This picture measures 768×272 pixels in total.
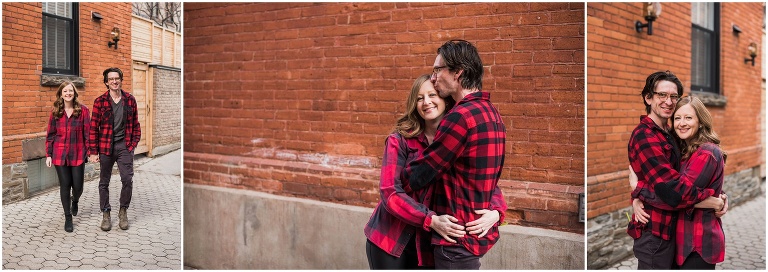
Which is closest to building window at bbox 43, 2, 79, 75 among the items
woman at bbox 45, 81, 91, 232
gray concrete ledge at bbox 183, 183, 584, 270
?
woman at bbox 45, 81, 91, 232

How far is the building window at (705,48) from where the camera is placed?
452 cm

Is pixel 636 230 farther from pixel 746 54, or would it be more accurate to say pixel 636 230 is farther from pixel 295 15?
pixel 295 15

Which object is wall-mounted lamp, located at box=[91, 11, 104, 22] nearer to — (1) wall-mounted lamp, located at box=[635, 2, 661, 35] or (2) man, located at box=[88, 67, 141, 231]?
(2) man, located at box=[88, 67, 141, 231]

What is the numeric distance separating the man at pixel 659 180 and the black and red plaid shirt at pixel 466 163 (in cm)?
83

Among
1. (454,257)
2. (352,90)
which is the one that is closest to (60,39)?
(352,90)

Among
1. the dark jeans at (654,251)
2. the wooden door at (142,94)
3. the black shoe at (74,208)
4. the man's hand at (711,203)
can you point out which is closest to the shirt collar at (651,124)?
the man's hand at (711,203)

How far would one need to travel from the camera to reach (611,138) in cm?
431

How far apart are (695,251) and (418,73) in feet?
7.07

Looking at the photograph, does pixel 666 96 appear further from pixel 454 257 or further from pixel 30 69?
pixel 30 69

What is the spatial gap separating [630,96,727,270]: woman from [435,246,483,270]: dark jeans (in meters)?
1.05

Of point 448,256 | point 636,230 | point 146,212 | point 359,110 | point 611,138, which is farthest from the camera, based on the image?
point 359,110

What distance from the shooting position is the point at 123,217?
12.9 feet

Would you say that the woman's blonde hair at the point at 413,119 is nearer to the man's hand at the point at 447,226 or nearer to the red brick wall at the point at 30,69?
the man's hand at the point at 447,226

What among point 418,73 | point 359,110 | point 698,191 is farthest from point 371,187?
point 698,191
